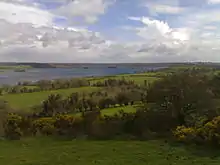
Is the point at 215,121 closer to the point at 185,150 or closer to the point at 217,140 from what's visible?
the point at 217,140

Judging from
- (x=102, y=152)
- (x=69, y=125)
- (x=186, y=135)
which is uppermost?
(x=186, y=135)

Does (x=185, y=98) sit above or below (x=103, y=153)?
above

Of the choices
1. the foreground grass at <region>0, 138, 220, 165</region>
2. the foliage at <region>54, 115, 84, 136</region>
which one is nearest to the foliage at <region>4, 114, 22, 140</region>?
the foliage at <region>54, 115, 84, 136</region>

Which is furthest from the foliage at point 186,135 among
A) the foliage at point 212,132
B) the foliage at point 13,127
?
the foliage at point 13,127

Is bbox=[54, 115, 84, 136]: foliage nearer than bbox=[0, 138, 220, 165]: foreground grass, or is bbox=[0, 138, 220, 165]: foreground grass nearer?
bbox=[0, 138, 220, 165]: foreground grass

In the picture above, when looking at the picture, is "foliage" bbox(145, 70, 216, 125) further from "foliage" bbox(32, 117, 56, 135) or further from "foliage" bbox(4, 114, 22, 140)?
"foliage" bbox(4, 114, 22, 140)

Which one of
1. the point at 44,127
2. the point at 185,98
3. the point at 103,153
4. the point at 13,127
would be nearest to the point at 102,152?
the point at 103,153

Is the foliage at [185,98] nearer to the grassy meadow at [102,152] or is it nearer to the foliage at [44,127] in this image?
the grassy meadow at [102,152]

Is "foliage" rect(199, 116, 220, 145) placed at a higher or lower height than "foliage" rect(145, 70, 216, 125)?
lower

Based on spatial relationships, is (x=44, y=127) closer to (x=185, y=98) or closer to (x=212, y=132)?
(x=185, y=98)
